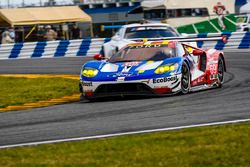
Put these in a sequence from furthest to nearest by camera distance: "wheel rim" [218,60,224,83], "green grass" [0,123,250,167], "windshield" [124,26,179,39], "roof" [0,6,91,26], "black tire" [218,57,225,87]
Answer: "roof" [0,6,91,26] → "windshield" [124,26,179,39] → "wheel rim" [218,60,224,83] → "black tire" [218,57,225,87] → "green grass" [0,123,250,167]

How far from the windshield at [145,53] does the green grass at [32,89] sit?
144cm

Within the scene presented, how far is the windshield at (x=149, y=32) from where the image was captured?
22.6 m

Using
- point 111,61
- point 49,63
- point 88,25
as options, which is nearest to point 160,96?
point 111,61

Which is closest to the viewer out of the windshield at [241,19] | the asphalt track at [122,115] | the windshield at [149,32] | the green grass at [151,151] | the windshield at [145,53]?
the green grass at [151,151]

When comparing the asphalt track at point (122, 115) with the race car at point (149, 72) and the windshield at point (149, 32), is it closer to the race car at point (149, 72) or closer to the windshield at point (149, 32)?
the race car at point (149, 72)

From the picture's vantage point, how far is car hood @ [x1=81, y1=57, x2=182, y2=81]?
45.0ft

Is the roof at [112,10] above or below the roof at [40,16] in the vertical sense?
below

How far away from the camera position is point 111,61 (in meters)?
14.8

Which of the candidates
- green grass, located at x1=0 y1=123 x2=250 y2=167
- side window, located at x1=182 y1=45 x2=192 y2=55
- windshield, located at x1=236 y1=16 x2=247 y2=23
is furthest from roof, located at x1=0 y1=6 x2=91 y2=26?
green grass, located at x1=0 y1=123 x2=250 y2=167

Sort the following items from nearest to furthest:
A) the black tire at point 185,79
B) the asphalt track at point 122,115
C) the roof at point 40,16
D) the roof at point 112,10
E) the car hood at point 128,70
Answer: the asphalt track at point 122,115, the car hood at point 128,70, the black tire at point 185,79, the roof at point 40,16, the roof at point 112,10

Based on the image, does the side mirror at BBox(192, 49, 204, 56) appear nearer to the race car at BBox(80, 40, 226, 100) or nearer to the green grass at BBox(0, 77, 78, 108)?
the race car at BBox(80, 40, 226, 100)

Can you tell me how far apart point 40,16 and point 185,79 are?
28757 mm

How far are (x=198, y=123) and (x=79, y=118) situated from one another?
200cm

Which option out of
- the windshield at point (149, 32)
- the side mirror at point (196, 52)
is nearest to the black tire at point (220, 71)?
the side mirror at point (196, 52)
